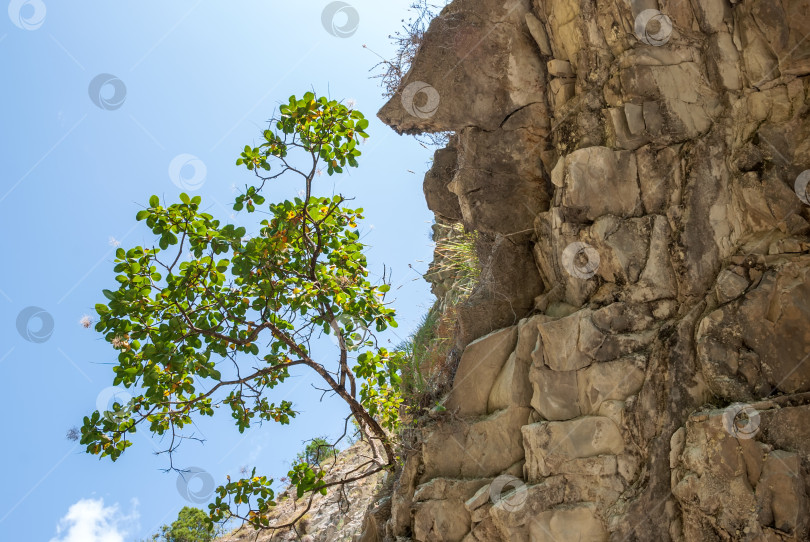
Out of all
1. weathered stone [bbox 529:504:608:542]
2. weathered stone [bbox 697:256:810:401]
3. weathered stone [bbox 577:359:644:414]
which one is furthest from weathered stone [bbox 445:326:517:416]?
weathered stone [bbox 697:256:810:401]

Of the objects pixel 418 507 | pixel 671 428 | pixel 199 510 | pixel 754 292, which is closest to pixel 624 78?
pixel 754 292

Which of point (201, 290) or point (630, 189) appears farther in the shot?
point (201, 290)

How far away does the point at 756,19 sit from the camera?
4449 mm

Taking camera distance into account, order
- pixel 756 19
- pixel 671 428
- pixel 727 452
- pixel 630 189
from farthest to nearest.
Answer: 1. pixel 630 189
2. pixel 756 19
3. pixel 671 428
4. pixel 727 452

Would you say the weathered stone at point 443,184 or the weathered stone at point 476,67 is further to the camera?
the weathered stone at point 443,184

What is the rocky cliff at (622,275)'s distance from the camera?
3.90m

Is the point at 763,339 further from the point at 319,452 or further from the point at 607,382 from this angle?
A: the point at 319,452

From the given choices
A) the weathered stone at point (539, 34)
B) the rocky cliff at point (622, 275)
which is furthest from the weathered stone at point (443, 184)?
the weathered stone at point (539, 34)

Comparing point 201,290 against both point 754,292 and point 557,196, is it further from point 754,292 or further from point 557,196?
point 754,292

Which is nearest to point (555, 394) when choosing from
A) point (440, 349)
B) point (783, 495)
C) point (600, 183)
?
point (783, 495)

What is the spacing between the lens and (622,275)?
4.62 m

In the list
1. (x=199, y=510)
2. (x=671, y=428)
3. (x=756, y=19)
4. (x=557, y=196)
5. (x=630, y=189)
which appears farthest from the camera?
(x=199, y=510)

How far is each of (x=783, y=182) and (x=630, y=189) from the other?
1.02 metres

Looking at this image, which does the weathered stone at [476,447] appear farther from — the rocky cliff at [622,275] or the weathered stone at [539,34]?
the weathered stone at [539,34]
